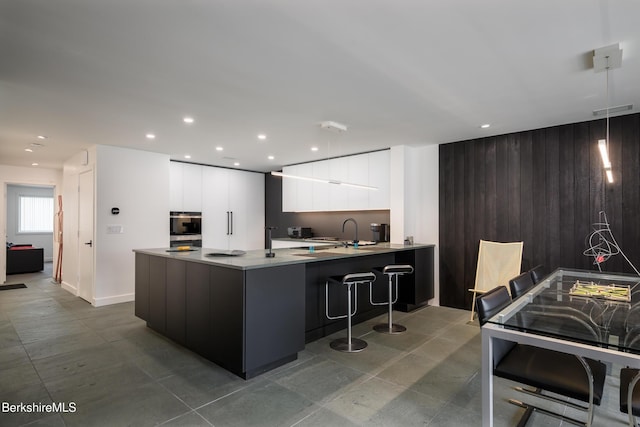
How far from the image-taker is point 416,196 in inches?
212

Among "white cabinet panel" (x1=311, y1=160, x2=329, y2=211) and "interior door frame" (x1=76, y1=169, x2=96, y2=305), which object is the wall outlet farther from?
"white cabinet panel" (x1=311, y1=160, x2=329, y2=211)

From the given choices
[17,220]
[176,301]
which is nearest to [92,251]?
[176,301]

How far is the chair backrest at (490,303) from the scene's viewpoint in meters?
1.94

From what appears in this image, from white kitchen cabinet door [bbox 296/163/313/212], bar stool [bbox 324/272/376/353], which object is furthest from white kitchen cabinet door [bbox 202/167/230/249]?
bar stool [bbox 324/272/376/353]

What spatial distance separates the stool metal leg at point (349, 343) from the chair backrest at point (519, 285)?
1466mm

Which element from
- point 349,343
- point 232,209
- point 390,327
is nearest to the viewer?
point 349,343

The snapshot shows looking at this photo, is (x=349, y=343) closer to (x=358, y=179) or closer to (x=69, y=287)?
(x=358, y=179)

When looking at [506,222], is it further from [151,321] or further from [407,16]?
[151,321]

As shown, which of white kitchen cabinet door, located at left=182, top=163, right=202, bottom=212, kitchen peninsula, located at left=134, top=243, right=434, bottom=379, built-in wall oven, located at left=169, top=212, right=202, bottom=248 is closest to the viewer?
kitchen peninsula, located at left=134, top=243, right=434, bottom=379

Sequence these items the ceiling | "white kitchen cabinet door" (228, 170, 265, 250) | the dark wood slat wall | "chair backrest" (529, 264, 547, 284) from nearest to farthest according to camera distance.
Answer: the ceiling < "chair backrest" (529, 264, 547, 284) < the dark wood slat wall < "white kitchen cabinet door" (228, 170, 265, 250)

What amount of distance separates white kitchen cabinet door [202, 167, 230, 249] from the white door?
6.61 ft

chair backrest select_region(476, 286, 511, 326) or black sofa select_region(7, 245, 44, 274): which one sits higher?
chair backrest select_region(476, 286, 511, 326)

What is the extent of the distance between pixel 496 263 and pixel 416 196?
1.58 metres

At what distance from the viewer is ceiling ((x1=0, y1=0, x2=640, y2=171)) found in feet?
6.18
